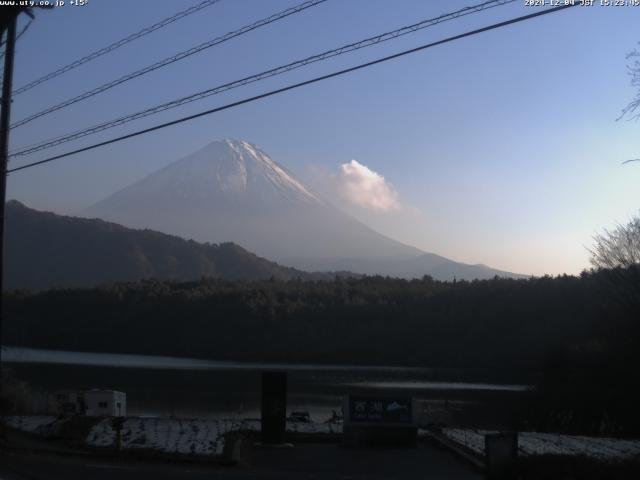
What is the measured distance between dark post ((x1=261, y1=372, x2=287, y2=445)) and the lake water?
18573mm

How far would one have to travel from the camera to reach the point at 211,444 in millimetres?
18422

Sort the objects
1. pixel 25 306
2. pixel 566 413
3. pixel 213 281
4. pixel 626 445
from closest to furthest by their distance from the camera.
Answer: pixel 626 445
pixel 566 413
pixel 25 306
pixel 213 281

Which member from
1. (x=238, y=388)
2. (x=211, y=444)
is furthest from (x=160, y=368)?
(x=211, y=444)

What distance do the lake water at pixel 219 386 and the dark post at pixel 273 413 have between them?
60.9ft

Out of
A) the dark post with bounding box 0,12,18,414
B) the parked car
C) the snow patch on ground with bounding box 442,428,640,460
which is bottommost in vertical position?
the snow patch on ground with bounding box 442,428,640,460

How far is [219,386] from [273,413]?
1766 inches

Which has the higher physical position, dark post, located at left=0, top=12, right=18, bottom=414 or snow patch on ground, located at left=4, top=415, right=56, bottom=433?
dark post, located at left=0, top=12, right=18, bottom=414

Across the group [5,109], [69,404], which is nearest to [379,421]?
[5,109]

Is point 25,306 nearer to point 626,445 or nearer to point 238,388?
point 238,388

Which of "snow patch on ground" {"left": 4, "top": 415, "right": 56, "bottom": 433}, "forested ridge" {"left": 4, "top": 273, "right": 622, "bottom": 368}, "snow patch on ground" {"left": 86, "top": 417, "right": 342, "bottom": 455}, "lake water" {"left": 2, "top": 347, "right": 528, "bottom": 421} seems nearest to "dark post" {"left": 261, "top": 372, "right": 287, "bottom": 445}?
"snow patch on ground" {"left": 86, "top": 417, "right": 342, "bottom": 455}

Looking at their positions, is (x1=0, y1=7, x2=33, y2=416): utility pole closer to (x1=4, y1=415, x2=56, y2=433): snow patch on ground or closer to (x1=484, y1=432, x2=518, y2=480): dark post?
(x1=4, y1=415, x2=56, y2=433): snow patch on ground

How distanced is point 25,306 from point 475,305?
6260 centimetres

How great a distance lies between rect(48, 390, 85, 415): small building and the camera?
2786 cm

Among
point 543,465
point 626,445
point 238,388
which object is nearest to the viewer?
point 543,465
